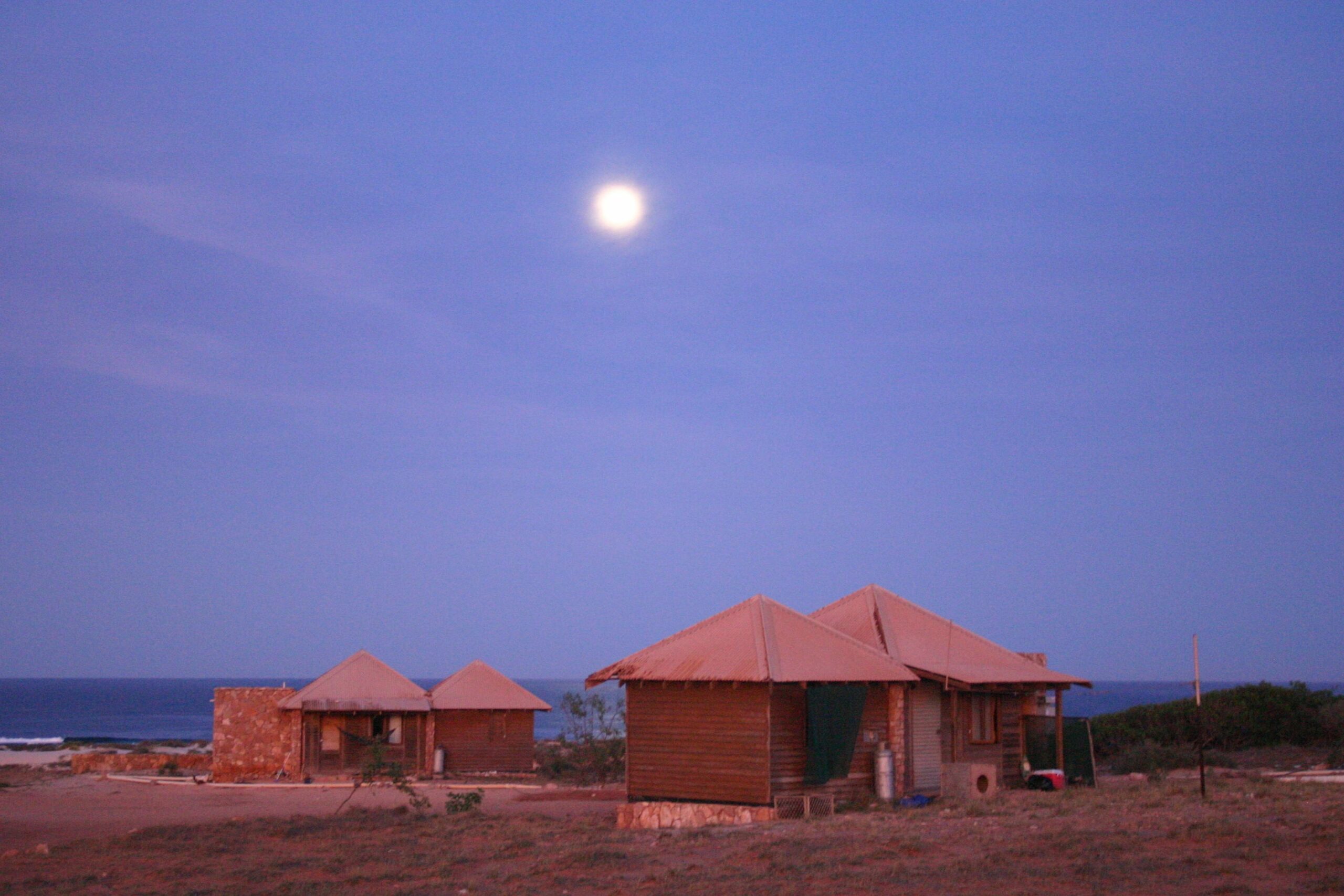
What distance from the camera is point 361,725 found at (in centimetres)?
3406

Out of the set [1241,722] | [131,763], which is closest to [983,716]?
[1241,722]

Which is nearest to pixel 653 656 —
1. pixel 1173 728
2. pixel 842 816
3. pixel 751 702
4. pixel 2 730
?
pixel 751 702

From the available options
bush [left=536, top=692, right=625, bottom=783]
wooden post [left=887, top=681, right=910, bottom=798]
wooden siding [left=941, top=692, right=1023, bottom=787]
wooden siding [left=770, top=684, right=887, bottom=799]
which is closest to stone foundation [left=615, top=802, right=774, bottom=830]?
wooden siding [left=770, top=684, right=887, bottom=799]

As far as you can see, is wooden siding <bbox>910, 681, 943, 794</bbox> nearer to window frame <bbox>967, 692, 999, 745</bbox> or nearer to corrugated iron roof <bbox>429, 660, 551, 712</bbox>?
window frame <bbox>967, 692, 999, 745</bbox>

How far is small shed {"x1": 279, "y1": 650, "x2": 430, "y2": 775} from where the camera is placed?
109 ft

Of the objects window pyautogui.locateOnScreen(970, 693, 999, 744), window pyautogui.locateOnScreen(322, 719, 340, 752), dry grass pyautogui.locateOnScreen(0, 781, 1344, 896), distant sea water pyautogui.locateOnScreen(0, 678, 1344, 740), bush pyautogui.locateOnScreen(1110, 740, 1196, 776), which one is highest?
window pyautogui.locateOnScreen(970, 693, 999, 744)

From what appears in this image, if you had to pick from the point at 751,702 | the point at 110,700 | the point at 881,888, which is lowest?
the point at 110,700

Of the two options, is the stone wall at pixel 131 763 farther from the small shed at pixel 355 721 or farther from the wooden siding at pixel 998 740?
the wooden siding at pixel 998 740

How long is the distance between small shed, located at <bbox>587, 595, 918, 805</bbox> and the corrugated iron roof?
47.9 feet

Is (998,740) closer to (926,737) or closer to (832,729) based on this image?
(926,737)

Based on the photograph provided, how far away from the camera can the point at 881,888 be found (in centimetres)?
1150

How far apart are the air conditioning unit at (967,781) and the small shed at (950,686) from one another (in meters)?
0.21

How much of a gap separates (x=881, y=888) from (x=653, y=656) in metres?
10.0

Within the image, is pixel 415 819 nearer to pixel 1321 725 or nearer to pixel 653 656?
pixel 653 656
